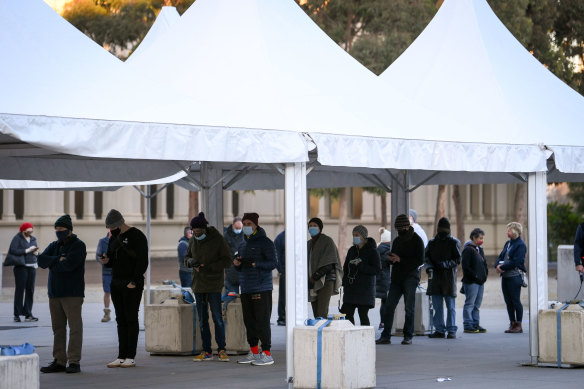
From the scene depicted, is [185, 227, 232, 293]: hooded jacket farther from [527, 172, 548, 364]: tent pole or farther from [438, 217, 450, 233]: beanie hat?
[438, 217, 450, 233]: beanie hat

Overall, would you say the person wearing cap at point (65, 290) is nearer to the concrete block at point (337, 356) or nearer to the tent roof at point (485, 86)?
the concrete block at point (337, 356)

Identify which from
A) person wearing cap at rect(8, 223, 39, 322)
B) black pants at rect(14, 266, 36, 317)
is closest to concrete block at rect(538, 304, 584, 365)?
person wearing cap at rect(8, 223, 39, 322)

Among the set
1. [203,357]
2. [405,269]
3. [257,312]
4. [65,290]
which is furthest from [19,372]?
[405,269]

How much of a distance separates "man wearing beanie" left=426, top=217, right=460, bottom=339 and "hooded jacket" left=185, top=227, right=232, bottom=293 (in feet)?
15.0

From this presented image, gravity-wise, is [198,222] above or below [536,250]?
above

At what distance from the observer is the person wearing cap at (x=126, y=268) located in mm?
13133

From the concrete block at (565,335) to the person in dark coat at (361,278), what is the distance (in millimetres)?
2555

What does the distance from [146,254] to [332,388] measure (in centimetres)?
322

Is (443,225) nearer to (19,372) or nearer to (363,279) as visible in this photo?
(363,279)

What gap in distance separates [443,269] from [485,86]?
10.8 feet

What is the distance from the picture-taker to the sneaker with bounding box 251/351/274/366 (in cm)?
1372

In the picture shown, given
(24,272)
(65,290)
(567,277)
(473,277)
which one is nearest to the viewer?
(65,290)

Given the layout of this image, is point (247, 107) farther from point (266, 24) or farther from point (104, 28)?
point (104, 28)

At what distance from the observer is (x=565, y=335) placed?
13398mm
